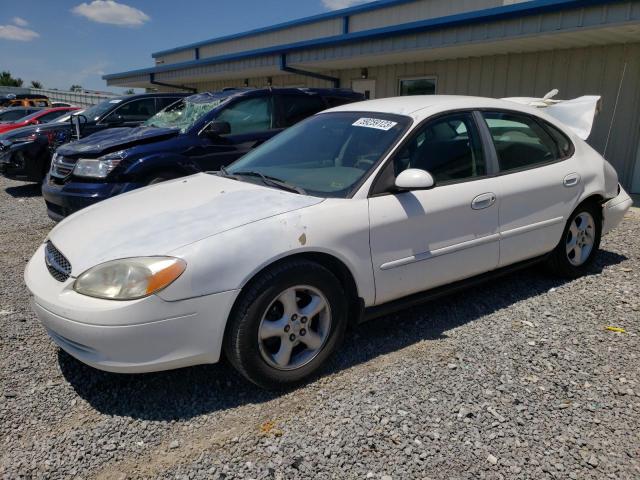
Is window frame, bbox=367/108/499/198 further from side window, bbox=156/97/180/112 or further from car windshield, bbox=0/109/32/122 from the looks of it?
car windshield, bbox=0/109/32/122

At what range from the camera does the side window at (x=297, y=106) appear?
267 inches

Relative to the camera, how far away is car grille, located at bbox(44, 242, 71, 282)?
2695 millimetres

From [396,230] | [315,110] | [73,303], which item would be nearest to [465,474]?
[396,230]

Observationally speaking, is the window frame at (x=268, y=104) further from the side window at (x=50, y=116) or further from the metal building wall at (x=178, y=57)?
the metal building wall at (x=178, y=57)

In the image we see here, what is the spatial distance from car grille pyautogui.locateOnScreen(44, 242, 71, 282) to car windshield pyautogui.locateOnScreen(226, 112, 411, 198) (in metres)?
1.24

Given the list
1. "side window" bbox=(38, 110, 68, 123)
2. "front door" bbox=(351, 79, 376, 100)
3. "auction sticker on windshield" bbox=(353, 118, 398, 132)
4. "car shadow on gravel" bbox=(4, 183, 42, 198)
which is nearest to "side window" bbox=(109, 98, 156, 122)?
"car shadow on gravel" bbox=(4, 183, 42, 198)

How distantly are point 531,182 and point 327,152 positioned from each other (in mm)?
1551

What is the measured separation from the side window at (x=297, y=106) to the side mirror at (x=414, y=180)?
159 inches

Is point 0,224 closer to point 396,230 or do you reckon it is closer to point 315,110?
point 315,110

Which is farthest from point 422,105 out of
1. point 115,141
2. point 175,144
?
point 115,141

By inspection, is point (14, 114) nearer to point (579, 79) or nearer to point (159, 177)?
point (159, 177)

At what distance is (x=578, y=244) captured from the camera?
4.42m

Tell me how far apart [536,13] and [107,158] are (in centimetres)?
643

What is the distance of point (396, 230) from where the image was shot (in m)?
3.06
